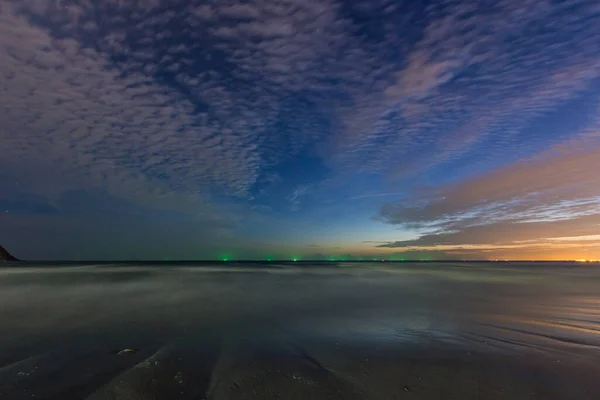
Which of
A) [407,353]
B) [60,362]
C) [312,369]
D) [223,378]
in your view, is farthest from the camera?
[407,353]

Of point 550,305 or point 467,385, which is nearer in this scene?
point 467,385

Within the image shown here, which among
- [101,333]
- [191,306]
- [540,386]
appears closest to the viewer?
[540,386]

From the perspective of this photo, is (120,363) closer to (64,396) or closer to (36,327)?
(64,396)

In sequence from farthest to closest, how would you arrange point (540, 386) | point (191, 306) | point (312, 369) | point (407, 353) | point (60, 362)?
1. point (191, 306)
2. point (407, 353)
3. point (60, 362)
4. point (312, 369)
5. point (540, 386)

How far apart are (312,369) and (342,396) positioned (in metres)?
1.70

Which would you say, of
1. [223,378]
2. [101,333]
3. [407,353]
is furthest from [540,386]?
[101,333]

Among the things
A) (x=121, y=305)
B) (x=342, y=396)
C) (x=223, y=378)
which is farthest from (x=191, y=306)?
(x=342, y=396)

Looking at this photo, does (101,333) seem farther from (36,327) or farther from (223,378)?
(223,378)

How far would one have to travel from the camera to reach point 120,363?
8156 mm

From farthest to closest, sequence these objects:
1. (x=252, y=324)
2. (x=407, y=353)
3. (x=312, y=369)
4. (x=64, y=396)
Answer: (x=252, y=324) < (x=407, y=353) < (x=312, y=369) < (x=64, y=396)

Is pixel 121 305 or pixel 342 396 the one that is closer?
pixel 342 396

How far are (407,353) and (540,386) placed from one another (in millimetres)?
3223

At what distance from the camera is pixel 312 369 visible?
7797mm

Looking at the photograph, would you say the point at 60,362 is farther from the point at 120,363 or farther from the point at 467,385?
the point at 467,385
